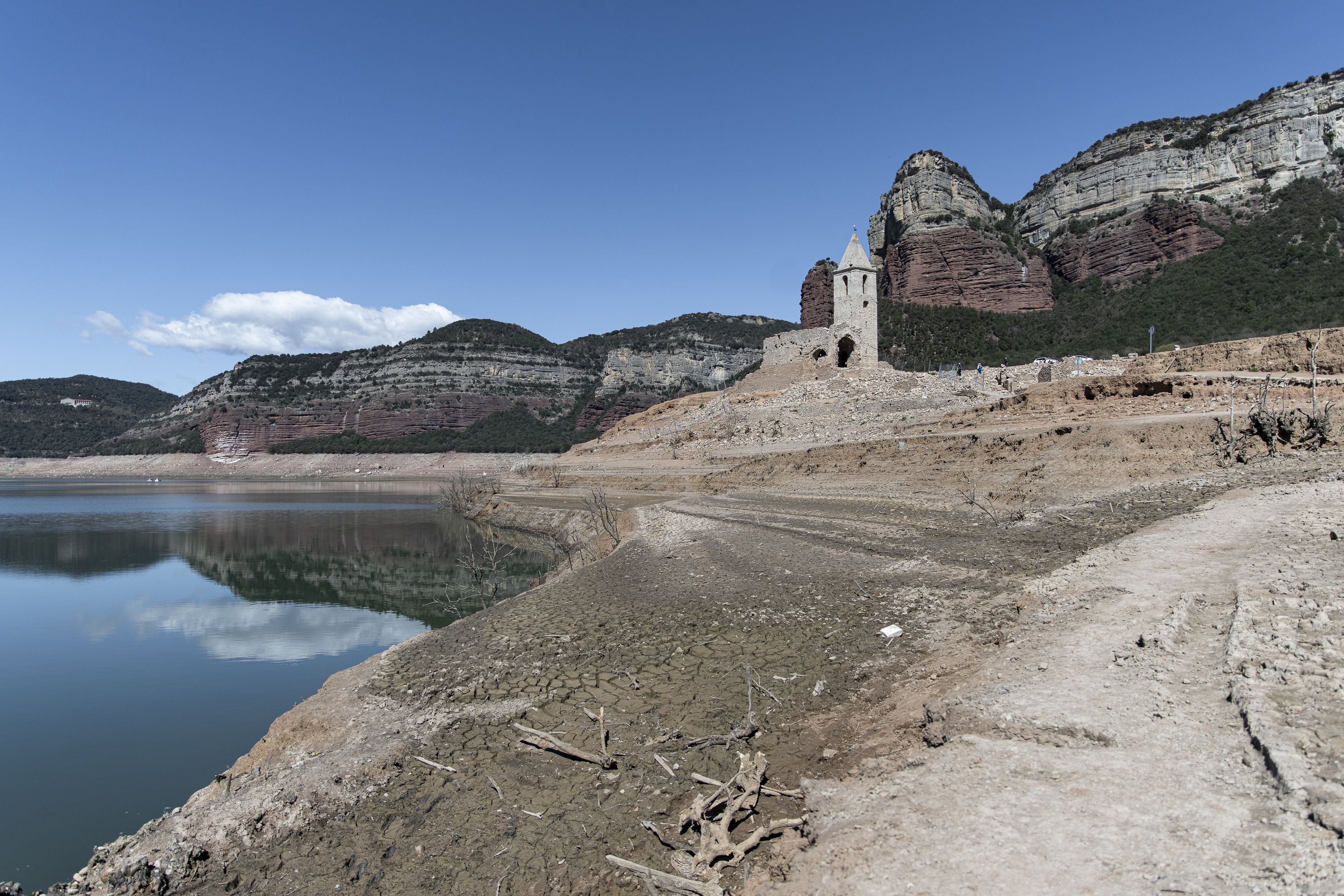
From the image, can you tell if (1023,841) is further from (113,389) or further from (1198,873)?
(113,389)

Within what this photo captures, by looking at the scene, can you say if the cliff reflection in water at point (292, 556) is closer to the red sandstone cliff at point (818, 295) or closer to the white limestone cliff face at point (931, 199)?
the red sandstone cliff at point (818, 295)

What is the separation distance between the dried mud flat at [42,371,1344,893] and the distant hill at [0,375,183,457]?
138 m

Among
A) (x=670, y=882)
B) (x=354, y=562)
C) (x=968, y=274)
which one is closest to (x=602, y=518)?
(x=354, y=562)

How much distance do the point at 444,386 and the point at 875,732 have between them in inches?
4242

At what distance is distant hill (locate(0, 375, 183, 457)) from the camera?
358 feet

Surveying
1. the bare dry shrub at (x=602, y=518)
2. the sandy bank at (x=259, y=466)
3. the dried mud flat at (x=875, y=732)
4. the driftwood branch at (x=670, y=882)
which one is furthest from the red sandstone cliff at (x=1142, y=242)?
the driftwood branch at (x=670, y=882)

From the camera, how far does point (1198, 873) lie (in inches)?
106

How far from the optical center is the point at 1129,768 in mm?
3645

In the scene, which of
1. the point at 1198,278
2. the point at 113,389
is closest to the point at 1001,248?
the point at 1198,278

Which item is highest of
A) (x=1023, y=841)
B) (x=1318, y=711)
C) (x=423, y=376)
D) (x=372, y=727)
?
(x=423, y=376)

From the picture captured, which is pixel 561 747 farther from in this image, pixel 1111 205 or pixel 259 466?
pixel 259 466

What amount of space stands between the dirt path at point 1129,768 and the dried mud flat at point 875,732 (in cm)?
2

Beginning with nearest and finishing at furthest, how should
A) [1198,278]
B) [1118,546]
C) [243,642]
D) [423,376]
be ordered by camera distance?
[1118,546] → [243,642] → [1198,278] → [423,376]

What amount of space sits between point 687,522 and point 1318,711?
13.8 meters
